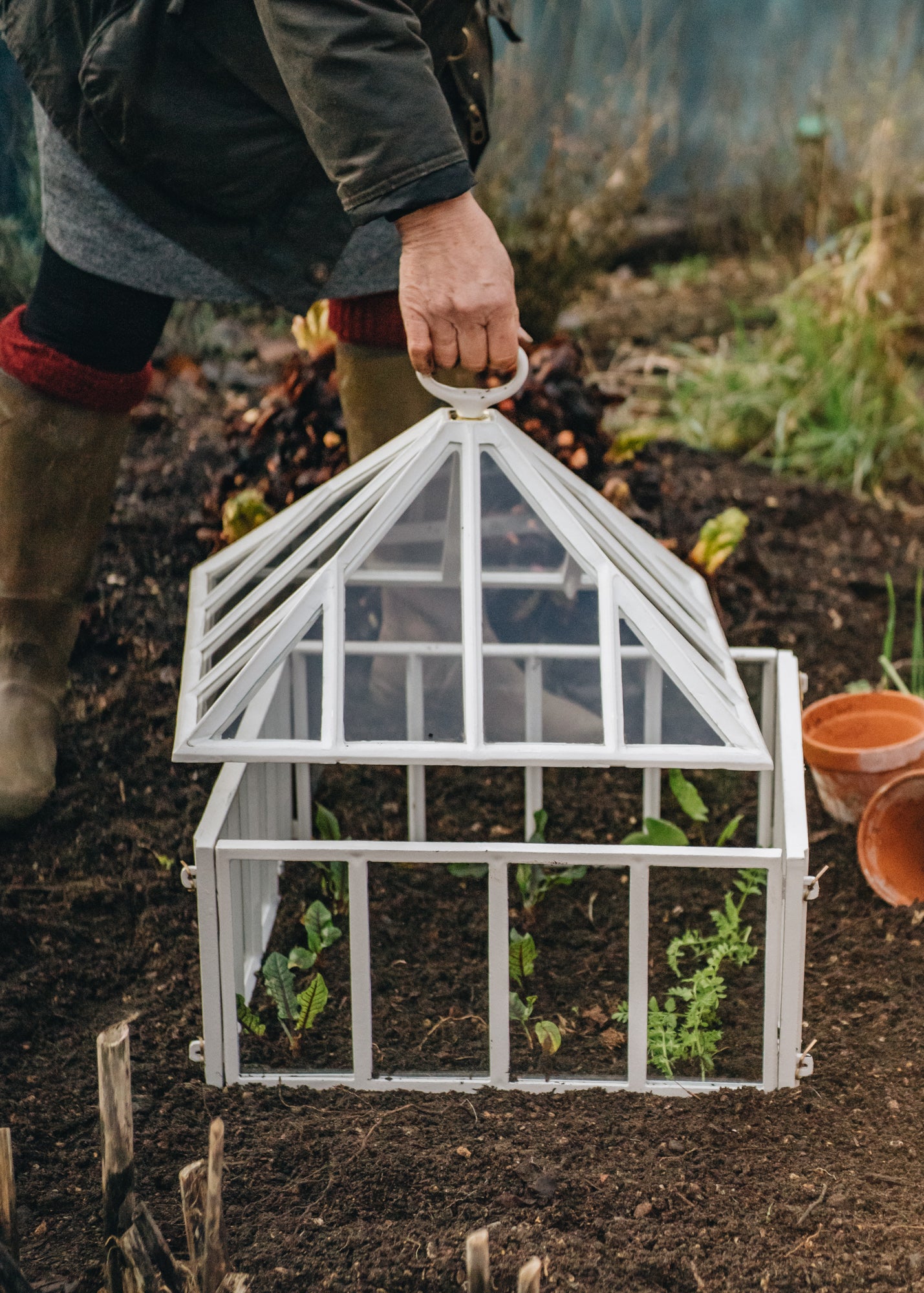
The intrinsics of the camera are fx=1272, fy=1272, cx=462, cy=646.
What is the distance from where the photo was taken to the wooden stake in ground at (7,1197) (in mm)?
1041

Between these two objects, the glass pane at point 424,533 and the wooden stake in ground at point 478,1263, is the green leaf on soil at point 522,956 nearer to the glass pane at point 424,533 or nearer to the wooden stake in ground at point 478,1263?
the glass pane at point 424,533

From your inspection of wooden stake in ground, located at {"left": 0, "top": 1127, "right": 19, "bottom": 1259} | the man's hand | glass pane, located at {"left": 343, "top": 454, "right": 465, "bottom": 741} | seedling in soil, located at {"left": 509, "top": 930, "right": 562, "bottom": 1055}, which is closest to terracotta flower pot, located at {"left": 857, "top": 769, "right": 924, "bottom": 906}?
seedling in soil, located at {"left": 509, "top": 930, "right": 562, "bottom": 1055}

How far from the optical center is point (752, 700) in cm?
209

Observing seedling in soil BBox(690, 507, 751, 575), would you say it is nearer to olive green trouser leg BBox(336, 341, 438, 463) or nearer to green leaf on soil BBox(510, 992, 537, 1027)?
olive green trouser leg BBox(336, 341, 438, 463)

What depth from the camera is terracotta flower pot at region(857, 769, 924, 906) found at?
209 cm

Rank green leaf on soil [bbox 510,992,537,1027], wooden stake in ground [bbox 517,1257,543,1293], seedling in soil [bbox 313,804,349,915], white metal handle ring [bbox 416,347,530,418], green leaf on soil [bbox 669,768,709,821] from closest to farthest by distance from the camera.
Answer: wooden stake in ground [bbox 517,1257,543,1293] < white metal handle ring [bbox 416,347,530,418] < green leaf on soil [bbox 510,992,537,1027] < seedling in soil [bbox 313,804,349,915] < green leaf on soil [bbox 669,768,709,821]

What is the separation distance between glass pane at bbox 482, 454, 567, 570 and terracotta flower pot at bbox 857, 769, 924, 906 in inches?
27.5

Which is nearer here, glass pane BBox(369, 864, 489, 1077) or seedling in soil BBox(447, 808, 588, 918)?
glass pane BBox(369, 864, 489, 1077)

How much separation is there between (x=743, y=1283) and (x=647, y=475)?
194 cm

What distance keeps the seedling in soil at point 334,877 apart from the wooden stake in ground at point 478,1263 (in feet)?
3.30

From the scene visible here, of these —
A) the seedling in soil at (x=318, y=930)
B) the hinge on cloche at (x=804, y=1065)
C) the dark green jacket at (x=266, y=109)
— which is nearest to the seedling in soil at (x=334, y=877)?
the seedling in soil at (x=318, y=930)

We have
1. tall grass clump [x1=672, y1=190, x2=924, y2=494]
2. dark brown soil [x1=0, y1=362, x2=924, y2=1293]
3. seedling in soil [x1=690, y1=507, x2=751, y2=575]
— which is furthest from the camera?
tall grass clump [x1=672, y1=190, x2=924, y2=494]

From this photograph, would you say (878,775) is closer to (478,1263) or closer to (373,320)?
(373,320)

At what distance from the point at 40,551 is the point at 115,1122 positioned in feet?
3.69
